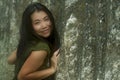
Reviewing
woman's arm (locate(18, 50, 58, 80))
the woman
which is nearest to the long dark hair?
the woman

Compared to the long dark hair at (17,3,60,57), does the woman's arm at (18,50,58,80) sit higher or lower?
lower

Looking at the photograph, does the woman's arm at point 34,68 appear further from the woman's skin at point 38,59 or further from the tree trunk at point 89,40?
the tree trunk at point 89,40

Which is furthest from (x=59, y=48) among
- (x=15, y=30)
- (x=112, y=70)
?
(x=15, y=30)

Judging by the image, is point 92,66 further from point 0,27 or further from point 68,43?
point 0,27

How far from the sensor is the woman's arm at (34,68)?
285cm

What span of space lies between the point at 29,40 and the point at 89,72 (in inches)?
18.8

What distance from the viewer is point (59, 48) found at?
3123 millimetres

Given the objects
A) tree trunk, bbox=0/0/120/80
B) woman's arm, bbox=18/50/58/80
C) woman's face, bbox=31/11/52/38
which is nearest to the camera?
tree trunk, bbox=0/0/120/80

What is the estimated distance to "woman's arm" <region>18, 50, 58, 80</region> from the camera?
2.85 m

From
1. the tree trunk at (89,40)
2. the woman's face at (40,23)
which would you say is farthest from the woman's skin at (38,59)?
the tree trunk at (89,40)

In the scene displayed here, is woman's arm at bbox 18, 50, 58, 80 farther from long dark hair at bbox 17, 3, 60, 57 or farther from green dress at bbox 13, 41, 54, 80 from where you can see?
long dark hair at bbox 17, 3, 60, 57

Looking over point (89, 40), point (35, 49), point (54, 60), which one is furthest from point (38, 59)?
point (89, 40)

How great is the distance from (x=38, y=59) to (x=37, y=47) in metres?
0.08

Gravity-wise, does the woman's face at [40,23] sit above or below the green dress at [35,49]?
above
